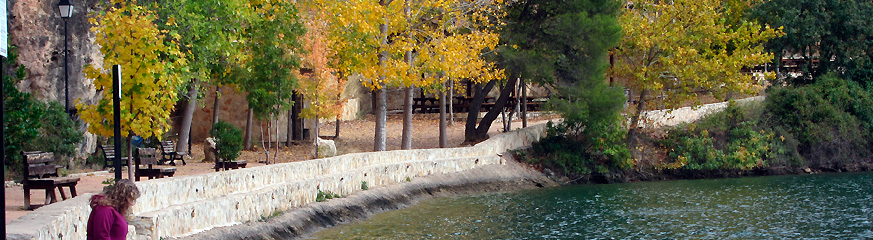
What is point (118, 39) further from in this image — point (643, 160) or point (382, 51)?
point (643, 160)

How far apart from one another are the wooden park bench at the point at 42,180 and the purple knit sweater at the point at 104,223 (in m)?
6.37

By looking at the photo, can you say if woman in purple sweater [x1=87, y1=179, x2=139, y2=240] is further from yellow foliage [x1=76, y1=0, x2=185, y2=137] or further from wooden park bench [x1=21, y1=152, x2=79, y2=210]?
yellow foliage [x1=76, y1=0, x2=185, y2=137]

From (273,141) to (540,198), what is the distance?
947 cm

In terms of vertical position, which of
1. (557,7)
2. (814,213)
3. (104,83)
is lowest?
(814,213)

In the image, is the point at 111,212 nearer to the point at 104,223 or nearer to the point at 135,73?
the point at 104,223

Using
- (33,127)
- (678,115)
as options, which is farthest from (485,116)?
(33,127)

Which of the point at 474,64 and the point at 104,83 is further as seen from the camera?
the point at 474,64

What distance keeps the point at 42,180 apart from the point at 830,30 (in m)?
32.8

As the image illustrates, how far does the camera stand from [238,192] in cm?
1895

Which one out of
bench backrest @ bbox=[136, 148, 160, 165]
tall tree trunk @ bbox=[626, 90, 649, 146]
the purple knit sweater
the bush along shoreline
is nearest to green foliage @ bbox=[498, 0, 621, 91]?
the bush along shoreline

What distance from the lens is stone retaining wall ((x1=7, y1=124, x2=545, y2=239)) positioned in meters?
12.5

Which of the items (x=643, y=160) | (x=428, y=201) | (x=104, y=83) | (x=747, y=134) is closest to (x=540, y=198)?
(x=428, y=201)

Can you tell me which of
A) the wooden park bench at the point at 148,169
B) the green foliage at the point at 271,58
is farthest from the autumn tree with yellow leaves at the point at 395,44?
the wooden park bench at the point at 148,169

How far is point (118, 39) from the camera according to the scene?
1708 cm
